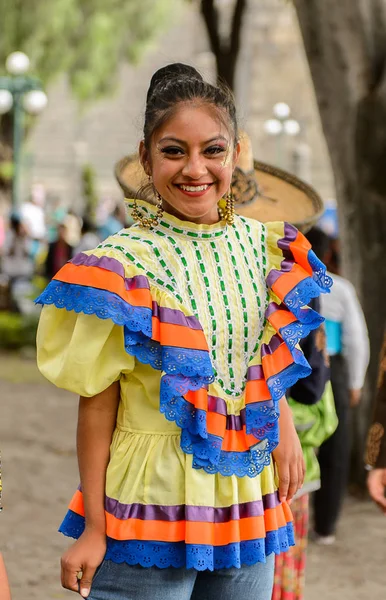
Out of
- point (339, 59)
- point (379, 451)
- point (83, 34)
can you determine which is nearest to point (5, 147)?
point (83, 34)

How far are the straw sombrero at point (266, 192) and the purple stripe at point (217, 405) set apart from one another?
3.81 ft

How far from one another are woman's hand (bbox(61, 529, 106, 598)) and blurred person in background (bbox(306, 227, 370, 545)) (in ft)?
11.8

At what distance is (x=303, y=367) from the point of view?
247 centimetres

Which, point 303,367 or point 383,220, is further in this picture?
point 383,220

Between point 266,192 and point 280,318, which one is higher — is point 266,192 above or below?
above

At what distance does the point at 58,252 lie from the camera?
15.5 m

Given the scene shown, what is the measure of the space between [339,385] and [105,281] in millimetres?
3880

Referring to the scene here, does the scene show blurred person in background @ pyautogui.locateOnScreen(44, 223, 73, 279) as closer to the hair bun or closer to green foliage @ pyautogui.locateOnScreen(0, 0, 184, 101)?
green foliage @ pyautogui.locateOnScreen(0, 0, 184, 101)

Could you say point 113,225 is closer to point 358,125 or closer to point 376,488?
point 358,125

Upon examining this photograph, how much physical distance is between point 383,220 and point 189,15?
134 feet

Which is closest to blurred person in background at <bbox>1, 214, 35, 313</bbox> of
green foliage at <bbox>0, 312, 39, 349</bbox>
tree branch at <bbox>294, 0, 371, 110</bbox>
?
green foliage at <bbox>0, 312, 39, 349</bbox>

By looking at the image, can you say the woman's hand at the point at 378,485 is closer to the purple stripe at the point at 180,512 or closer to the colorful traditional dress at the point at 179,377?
the colorful traditional dress at the point at 179,377

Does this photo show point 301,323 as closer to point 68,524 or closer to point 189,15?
point 68,524

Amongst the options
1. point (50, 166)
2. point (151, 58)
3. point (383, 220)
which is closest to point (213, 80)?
point (383, 220)
